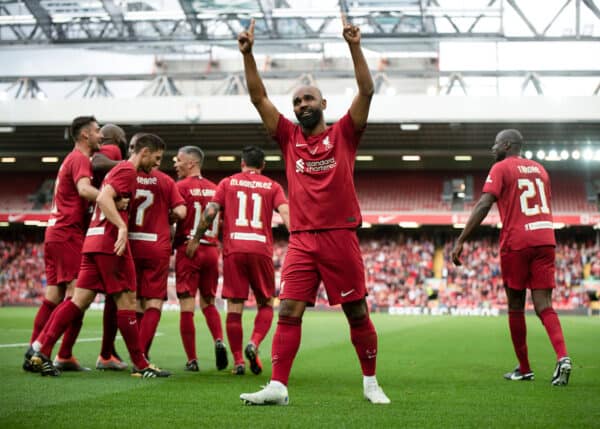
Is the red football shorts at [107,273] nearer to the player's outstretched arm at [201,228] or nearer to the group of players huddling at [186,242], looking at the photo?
the group of players huddling at [186,242]

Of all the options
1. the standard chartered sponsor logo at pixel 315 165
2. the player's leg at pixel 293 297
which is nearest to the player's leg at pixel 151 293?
the player's leg at pixel 293 297

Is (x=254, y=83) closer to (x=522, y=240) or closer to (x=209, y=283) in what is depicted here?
(x=522, y=240)

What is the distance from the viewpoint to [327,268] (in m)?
5.71

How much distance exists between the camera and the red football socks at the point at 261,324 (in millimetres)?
8170

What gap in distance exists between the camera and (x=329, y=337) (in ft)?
49.4

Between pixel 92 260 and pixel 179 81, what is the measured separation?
145 ft

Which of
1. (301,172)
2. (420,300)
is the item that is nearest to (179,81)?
(420,300)

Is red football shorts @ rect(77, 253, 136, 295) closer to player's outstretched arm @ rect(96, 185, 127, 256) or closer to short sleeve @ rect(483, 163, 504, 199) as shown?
player's outstretched arm @ rect(96, 185, 127, 256)

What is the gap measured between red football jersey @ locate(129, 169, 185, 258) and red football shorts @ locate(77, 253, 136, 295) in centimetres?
65

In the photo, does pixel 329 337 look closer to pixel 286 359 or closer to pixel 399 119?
pixel 286 359

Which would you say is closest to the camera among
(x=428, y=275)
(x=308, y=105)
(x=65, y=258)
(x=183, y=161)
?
(x=308, y=105)

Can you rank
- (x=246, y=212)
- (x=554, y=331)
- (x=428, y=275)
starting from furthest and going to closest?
(x=428, y=275) → (x=246, y=212) → (x=554, y=331)

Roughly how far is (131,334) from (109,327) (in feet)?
Result: 3.17

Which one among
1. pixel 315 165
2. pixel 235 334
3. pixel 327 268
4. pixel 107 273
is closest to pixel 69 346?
pixel 107 273
